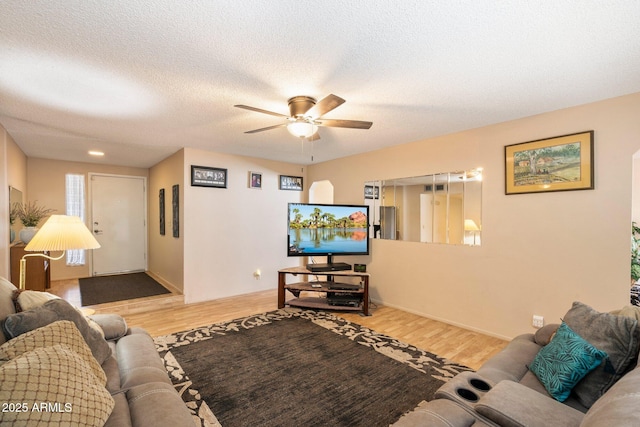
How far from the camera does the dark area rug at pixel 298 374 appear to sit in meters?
1.89

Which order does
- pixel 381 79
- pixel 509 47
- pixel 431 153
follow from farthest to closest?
pixel 431 153, pixel 381 79, pixel 509 47

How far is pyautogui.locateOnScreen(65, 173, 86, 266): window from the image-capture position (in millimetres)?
5465

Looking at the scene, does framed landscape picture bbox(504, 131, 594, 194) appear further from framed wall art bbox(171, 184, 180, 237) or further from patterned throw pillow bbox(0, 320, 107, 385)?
framed wall art bbox(171, 184, 180, 237)

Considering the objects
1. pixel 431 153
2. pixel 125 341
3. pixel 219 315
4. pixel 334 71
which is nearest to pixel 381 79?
pixel 334 71

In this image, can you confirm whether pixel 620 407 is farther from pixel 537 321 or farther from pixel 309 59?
pixel 537 321

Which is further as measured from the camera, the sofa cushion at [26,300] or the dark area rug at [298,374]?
the dark area rug at [298,374]

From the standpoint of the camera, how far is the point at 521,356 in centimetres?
173

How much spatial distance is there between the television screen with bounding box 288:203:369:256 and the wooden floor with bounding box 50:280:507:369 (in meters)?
0.89

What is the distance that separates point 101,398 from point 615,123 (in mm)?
3854

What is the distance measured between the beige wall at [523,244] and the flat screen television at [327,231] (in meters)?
0.43

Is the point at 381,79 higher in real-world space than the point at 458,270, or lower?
higher

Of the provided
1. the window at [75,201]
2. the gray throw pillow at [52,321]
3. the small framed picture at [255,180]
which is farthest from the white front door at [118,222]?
the gray throw pillow at [52,321]

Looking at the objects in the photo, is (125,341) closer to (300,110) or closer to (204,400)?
(204,400)

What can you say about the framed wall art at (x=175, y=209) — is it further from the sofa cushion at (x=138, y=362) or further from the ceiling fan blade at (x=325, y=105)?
Answer: the ceiling fan blade at (x=325, y=105)
